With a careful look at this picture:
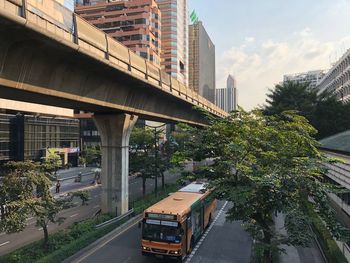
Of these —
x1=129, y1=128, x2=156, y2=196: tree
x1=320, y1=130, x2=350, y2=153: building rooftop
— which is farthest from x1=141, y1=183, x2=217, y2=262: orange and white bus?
x1=129, y1=128, x2=156, y2=196: tree

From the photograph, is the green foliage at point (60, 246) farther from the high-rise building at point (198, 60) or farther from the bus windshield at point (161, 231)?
the high-rise building at point (198, 60)

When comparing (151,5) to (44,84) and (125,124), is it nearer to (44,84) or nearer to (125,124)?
(125,124)

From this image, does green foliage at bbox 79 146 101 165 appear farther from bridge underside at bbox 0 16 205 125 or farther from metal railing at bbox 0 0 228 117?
metal railing at bbox 0 0 228 117

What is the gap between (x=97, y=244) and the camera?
72.3ft

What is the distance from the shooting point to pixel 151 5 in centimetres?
10181

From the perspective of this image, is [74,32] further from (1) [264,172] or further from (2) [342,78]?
(2) [342,78]

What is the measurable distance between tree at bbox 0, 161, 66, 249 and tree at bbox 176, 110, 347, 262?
8.54 m

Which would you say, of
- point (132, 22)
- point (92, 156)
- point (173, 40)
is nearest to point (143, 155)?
point (92, 156)

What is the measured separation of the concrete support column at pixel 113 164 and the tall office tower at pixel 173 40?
91.3m

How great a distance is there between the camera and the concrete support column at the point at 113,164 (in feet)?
91.8

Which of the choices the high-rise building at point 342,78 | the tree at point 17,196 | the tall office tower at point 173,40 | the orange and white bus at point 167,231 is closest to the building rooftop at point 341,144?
the orange and white bus at point 167,231

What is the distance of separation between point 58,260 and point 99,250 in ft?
11.3

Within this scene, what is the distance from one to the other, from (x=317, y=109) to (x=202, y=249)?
125 feet

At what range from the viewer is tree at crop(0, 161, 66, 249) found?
1675 centimetres
